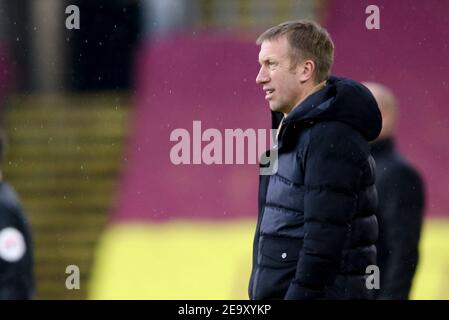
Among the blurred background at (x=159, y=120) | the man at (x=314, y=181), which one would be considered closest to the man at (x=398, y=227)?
the man at (x=314, y=181)

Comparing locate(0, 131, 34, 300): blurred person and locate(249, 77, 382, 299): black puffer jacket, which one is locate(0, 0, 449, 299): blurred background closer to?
locate(0, 131, 34, 300): blurred person

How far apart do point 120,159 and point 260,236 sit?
639 centimetres

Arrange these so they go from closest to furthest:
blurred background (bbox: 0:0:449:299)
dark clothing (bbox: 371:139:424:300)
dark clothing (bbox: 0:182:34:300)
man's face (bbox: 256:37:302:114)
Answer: man's face (bbox: 256:37:302:114) → dark clothing (bbox: 371:139:424:300) → dark clothing (bbox: 0:182:34:300) → blurred background (bbox: 0:0:449:299)

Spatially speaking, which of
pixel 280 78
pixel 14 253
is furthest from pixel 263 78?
pixel 14 253

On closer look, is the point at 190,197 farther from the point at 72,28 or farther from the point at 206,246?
the point at 72,28

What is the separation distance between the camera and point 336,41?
8.30 metres

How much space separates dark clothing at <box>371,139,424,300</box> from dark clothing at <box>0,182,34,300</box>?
137 centimetres

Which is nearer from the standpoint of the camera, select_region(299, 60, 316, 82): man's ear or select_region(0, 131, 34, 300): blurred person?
select_region(299, 60, 316, 82): man's ear

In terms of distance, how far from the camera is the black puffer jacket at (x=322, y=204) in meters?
3.49

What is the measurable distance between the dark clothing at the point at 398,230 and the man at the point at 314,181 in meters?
→ 0.95

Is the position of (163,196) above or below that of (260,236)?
below

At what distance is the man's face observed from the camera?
368cm

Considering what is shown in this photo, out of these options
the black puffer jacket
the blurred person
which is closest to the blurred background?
the blurred person

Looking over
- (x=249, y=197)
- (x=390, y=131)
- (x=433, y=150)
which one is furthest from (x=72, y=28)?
(x=390, y=131)
